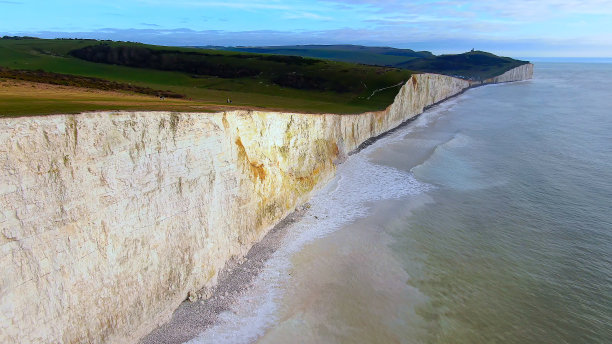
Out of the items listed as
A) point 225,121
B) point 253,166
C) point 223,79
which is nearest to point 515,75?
point 223,79

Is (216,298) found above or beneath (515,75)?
beneath

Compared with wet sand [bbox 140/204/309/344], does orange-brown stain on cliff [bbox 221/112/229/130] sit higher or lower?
higher

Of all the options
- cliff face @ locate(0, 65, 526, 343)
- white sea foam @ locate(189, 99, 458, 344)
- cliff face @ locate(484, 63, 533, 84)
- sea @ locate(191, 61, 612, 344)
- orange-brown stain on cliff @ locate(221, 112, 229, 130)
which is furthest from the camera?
cliff face @ locate(484, 63, 533, 84)

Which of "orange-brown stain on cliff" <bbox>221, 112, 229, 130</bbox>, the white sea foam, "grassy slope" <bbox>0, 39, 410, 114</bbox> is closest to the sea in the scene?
the white sea foam

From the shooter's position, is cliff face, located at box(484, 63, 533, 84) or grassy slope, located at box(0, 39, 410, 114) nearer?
grassy slope, located at box(0, 39, 410, 114)

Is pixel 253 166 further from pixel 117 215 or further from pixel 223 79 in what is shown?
pixel 223 79

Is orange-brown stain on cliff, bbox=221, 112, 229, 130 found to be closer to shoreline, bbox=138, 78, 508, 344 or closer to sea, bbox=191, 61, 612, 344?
shoreline, bbox=138, 78, 508, 344

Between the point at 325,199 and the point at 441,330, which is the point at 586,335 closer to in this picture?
the point at 441,330

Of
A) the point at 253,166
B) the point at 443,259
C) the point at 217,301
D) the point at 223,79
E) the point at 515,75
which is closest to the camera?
the point at 217,301
